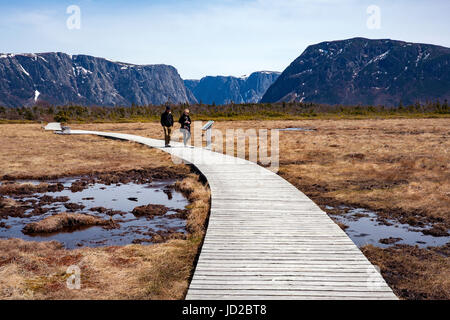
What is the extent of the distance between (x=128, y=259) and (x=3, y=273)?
226cm

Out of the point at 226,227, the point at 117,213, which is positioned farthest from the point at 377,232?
the point at 117,213

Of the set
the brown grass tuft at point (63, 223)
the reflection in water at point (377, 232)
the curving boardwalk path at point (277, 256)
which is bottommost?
the reflection in water at point (377, 232)

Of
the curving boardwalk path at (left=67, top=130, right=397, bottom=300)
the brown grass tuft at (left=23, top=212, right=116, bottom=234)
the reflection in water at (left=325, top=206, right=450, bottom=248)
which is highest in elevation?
the curving boardwalk path at (left=67, top=130, right=397, bottom=300)

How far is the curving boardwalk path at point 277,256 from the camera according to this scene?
5.67 metres

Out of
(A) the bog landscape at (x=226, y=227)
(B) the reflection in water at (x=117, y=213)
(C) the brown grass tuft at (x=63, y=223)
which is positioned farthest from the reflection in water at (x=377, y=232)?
(C) the brown grass tuft at (x=63, y=223)

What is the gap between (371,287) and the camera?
571 cm

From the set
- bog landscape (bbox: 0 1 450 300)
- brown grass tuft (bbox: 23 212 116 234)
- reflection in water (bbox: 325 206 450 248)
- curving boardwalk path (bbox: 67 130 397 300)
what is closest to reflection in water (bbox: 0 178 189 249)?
bog landscape (bbox: 0 1 450 300)

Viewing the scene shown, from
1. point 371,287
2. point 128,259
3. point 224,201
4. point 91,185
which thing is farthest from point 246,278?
point 91,185

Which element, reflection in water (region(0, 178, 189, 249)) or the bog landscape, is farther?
reflection in water (region(0, 178, 189, 249))

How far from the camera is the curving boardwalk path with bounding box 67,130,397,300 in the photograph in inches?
223

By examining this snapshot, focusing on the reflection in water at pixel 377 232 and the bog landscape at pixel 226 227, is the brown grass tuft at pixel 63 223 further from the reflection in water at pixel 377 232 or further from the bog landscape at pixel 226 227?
the reflection in water at pixel 377 232

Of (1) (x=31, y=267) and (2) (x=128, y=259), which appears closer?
(1) (x=31, y=267)

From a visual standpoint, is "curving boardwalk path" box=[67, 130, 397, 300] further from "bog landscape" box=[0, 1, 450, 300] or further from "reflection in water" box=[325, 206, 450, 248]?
"reflection in water" box=[325, 206, 450, 248]
